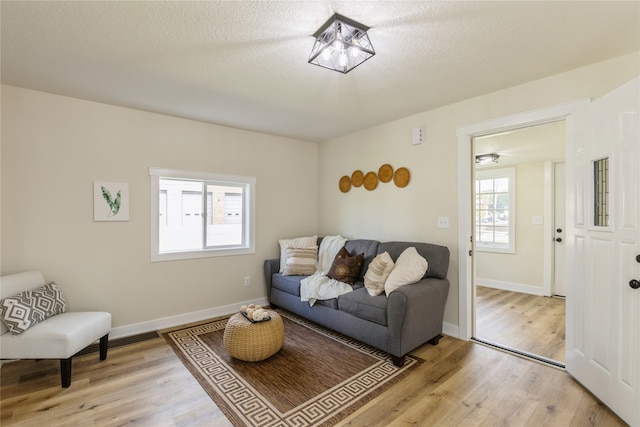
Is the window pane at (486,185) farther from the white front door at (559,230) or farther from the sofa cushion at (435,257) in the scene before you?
the sofa cushion at (435,257)

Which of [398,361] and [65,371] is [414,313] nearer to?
[398,361]

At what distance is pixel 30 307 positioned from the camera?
7.52 feet

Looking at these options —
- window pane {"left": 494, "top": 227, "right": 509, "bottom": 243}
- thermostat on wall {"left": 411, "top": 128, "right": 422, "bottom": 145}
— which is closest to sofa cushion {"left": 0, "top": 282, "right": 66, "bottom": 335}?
thermostat on wall {"left": 411, "top": 128, "right": 422, "bottom": 145}

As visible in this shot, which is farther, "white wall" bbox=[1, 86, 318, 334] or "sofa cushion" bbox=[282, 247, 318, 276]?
"sofa cushion" bbox=[282, 247, 318, 276]

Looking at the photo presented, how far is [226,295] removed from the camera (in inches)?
153

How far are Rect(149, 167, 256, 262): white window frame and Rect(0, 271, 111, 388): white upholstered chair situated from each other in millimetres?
1065

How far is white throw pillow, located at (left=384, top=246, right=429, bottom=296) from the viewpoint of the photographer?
2746 millimetres

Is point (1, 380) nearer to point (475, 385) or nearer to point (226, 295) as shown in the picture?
point (226, 295)

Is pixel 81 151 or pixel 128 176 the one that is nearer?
pixel 81 151

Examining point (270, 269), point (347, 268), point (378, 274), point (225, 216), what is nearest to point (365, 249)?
point (347, 268)

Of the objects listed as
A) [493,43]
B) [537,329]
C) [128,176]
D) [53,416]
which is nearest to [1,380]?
[53,416]

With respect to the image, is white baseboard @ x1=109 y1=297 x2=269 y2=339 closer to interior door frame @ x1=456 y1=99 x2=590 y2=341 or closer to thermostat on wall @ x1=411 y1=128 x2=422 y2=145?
interior door frame @ x1=456 y1=99 x2=590 y2=341

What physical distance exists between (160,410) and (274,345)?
94cm

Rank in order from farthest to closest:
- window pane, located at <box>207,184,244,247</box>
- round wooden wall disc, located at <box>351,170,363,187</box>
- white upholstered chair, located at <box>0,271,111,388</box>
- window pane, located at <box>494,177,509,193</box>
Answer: window pane, located at <box>494,177,509,193</box>, round wooden wall disc, located at <box>351,170,363,187</box>, window pane, located at <box>207,184,244,247</box>, white upholstered chair, located at <box>0,271,111,388</box>
